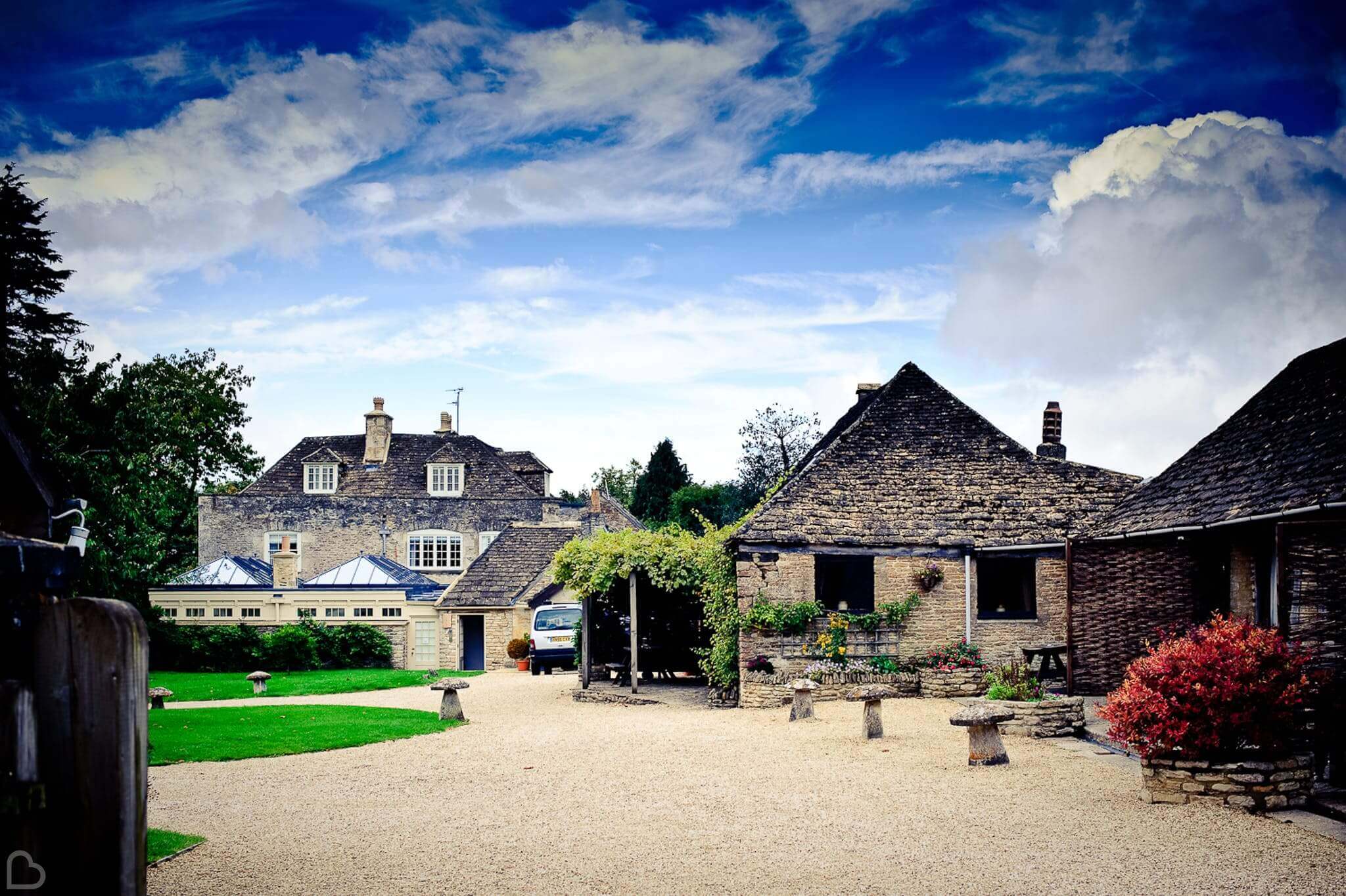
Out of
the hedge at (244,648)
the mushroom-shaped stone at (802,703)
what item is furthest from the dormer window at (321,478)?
the mushroom-shaped stone at (802,703)

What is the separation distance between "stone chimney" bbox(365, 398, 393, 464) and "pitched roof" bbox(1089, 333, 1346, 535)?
38640 mm

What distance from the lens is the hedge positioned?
3250 centimetres

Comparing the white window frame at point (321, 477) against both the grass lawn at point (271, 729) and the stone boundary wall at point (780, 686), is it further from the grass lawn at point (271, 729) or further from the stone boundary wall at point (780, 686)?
the stone boundary wall at point (780, 686)

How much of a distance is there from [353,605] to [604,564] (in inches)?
664

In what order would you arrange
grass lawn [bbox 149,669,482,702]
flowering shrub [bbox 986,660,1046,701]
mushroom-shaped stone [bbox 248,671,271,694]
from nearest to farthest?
flowering shrub [bbox 986,660,1046,701]
mushroom-shaped stone [bbox 248,671,271,694]
grass lawn [bbox 149,669,482,702]

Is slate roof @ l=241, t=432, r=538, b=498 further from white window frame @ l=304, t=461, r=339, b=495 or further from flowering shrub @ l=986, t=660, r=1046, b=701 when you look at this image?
flowering shrub @ l=986, t=660, r=1046, b=701

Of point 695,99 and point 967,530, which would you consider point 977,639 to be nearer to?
point 967,530

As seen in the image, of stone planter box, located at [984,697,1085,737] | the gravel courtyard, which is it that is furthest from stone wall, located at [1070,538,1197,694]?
the gravel courtyard

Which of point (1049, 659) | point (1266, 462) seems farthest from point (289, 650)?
point (1266, 462)

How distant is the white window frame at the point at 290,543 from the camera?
150 ft

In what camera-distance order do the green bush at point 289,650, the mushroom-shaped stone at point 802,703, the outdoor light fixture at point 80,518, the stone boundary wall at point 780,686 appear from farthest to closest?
the green bush at point 289,650 < the stone boundary wall at point 780,686 < the mushroom-shaped stone at point 802,703 < the outdoor light fixture at point 80,518

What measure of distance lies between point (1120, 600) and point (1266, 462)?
3500 mm

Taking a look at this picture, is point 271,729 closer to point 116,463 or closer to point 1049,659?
point 116,463

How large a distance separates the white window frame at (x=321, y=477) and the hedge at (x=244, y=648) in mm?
15675
